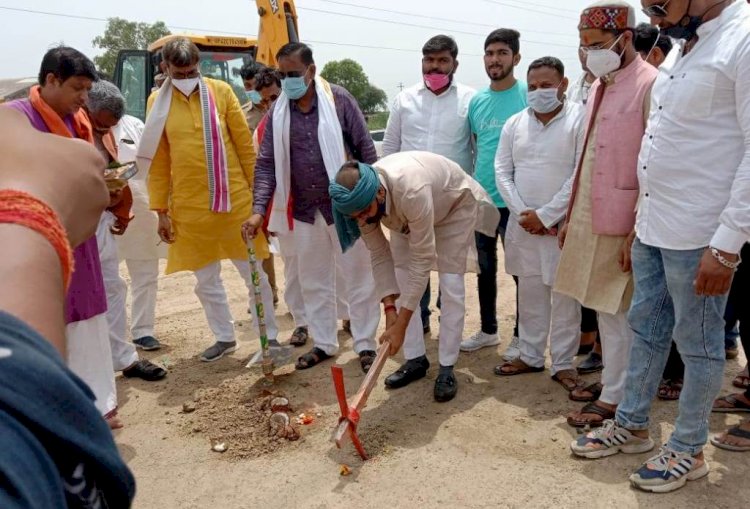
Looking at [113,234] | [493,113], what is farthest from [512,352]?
[113,234]

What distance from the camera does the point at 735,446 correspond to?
2.81 metres

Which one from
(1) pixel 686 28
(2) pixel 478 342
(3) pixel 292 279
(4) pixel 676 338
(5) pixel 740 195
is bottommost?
(2) pixel 478 342

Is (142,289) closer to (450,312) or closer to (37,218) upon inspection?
(450,312)

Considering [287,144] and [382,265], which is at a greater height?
[287,144]

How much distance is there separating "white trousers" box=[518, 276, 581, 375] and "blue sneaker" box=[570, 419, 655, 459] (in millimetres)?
825

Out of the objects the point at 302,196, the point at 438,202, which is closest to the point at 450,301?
the point at 438,202

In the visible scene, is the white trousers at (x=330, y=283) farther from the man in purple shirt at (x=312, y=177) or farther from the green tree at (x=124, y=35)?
the green tree at (x=124, y=35)

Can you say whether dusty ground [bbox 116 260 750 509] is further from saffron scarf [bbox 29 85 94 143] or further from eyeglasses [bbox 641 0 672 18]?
eyeglasses [bbox 641 0 672 18]

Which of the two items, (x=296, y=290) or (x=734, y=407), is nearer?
(x=734, y=407)

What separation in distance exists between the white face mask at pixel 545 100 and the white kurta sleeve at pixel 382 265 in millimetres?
1151

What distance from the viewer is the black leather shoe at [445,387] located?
11.8 ft

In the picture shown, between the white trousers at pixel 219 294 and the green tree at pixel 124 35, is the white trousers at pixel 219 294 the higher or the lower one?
the lower one

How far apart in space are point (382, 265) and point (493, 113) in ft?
4.52

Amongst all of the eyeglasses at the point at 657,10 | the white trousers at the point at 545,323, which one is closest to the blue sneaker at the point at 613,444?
the white trousers at the point at 545,323
